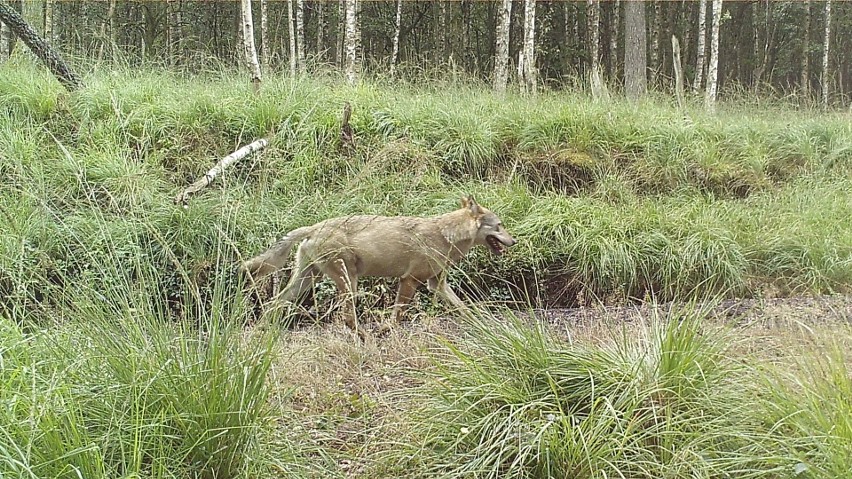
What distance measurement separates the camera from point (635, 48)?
50.2ft

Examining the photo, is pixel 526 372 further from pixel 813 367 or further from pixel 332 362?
pixel 332 362

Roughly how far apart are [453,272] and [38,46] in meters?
6.66

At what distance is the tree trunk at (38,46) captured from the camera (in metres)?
9.02

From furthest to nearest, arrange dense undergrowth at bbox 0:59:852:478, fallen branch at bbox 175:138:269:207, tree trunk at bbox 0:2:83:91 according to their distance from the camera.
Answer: tree trunk at bbox 0:2:83:91
fallen branch at bbox 175:138:269:207
dense undergrowth at bbox 0:59:852:478

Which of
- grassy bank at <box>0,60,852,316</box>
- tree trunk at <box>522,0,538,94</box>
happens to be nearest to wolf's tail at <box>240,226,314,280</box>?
grassy bank at <box>0,60,852,316</box>

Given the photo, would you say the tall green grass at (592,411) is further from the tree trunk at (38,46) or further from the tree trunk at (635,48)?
the tree trunk at (635,48)

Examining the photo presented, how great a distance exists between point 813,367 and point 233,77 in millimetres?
10442

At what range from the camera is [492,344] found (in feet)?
11.5

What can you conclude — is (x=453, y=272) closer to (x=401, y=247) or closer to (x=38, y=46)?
(x=401, y=247)

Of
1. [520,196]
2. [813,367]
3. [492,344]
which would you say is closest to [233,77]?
[520,196]

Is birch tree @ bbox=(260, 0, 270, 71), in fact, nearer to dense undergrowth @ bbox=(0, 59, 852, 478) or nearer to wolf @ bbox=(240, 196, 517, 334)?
dense undergrowth @ bbox=(0, 59, 852, 478)

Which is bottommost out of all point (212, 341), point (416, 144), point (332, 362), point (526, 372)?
point (332, 362)

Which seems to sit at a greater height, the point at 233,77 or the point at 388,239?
the point at 233,77

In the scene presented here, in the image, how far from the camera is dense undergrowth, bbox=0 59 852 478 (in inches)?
110
